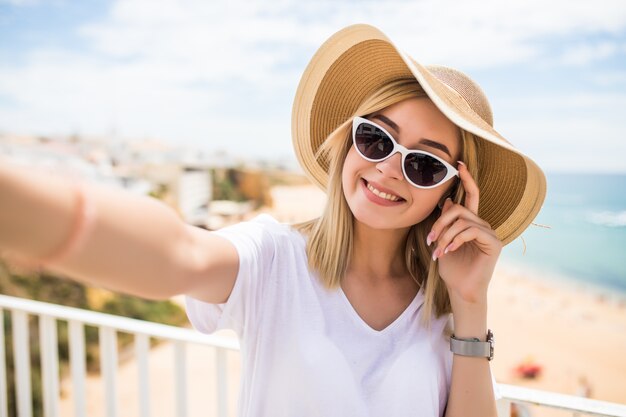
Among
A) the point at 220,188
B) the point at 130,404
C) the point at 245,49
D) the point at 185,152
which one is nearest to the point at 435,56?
the point at 245,49

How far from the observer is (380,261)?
4.84 ft

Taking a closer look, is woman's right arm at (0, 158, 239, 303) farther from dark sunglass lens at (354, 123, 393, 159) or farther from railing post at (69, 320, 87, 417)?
railing post at (69, 320, 87, 417)

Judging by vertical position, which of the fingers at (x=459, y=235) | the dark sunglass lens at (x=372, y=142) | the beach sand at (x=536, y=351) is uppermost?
the dark sunglass lens at (x=372, y=142)

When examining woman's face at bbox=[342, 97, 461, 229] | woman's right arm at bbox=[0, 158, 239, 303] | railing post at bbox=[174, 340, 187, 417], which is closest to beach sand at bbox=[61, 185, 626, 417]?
railing post at bbox=[174, 340, 187, 417]

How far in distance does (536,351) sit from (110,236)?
22556 mm

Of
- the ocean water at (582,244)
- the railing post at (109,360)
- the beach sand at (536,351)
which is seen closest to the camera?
the railing post at (109,360)

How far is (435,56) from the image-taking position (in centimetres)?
6569

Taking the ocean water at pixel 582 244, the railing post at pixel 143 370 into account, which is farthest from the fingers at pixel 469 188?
the ocean water at pixel 582 244

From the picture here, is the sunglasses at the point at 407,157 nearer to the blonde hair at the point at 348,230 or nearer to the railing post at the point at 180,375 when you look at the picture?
the blonde hair at the point at 348,230

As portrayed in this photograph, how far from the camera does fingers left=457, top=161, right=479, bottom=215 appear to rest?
52.6 inches

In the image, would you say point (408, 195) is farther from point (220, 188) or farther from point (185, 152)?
point (185, 152)

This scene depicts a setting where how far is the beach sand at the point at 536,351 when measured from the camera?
12883mm

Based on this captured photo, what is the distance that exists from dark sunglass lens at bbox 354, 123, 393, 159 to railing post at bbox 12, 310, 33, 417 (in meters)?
1.93

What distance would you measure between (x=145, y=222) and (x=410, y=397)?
0.82 meters
